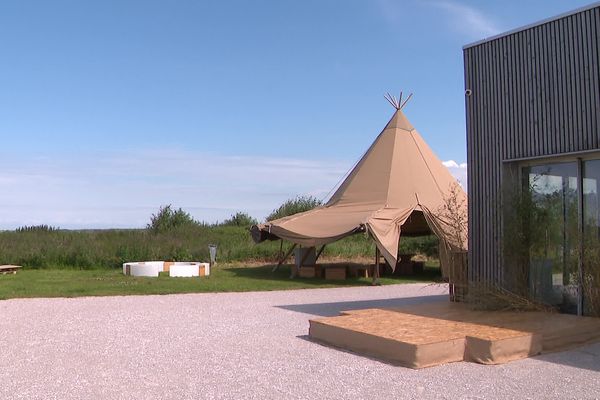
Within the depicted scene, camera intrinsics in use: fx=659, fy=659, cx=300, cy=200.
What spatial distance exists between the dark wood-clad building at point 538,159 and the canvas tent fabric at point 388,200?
5.73 m

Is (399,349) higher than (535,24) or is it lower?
lower

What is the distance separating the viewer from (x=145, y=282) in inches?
577

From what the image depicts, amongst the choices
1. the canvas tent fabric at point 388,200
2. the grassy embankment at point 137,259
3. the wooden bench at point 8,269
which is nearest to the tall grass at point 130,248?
the grassy embankment at point 137,259

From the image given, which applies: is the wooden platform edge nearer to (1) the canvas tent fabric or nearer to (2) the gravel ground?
(2) the gravel ground

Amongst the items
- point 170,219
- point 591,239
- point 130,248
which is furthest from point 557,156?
point 170,219

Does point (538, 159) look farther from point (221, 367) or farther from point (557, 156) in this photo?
point (221, 367)

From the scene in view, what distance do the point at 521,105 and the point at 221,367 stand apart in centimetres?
527

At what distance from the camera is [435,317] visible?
7828mm

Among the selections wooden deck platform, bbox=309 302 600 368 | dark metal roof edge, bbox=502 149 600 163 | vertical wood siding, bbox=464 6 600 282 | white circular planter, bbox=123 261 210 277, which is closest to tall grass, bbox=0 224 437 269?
white circular planter, bbox=123 261 210 277

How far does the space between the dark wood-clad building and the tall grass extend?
1275 cm

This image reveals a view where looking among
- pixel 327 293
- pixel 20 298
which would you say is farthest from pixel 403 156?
pixel 20 298

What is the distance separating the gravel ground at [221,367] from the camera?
5.06 metres

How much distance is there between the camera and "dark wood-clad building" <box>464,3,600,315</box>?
7875 mm

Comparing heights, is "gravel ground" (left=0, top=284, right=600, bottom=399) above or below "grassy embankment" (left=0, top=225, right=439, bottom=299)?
below
